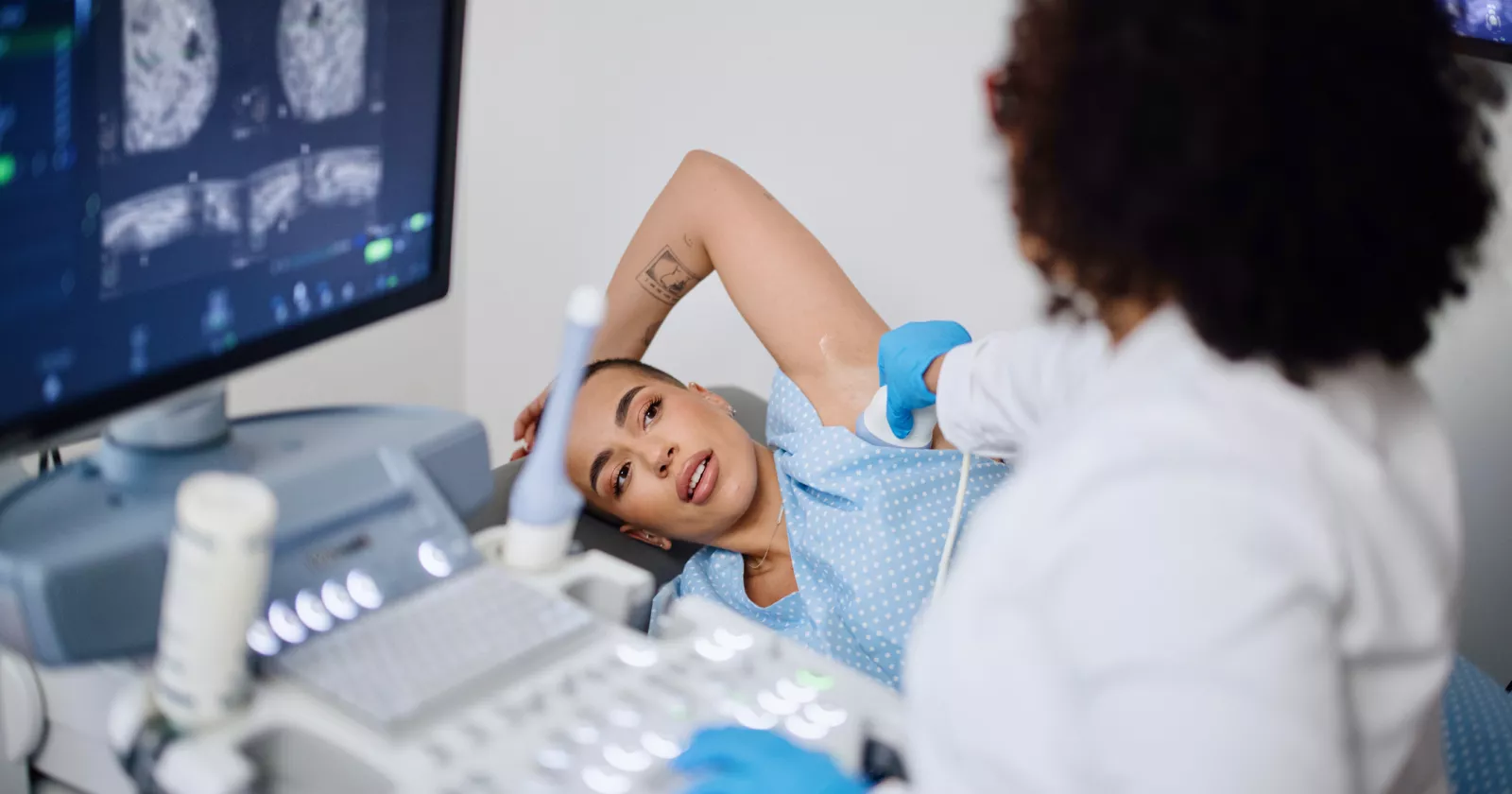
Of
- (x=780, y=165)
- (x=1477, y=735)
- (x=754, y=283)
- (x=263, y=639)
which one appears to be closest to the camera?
(x=263, y=639)

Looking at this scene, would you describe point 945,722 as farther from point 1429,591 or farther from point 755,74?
point 755,74

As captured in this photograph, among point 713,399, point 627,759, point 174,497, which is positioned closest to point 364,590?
point 174,497

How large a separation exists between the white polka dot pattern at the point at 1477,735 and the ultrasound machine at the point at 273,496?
0.72 meters

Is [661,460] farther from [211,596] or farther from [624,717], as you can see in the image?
[211,596]

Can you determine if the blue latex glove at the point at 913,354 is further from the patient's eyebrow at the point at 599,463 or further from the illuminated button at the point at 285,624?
the illuminated button at the point at 285,624

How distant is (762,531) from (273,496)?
893 mm

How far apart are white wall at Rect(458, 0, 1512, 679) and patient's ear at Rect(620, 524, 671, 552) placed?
60 centimetres

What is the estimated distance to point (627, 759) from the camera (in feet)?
2.60

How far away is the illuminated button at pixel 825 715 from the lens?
0.87 m

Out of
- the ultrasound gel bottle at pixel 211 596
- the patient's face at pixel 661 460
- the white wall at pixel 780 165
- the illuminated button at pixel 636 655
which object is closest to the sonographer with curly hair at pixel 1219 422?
the illuminated button at pixel 636 655

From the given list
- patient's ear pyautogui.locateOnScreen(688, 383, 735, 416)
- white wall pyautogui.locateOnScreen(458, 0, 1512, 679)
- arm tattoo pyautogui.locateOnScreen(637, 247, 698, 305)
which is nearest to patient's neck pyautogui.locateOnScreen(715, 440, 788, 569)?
patient's ear pyautogui.locateOnScreen(688, 383, 735, 416)

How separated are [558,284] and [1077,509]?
75.1 inches

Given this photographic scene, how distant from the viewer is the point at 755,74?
206 centimetres

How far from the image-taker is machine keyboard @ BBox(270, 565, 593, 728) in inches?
31.7
